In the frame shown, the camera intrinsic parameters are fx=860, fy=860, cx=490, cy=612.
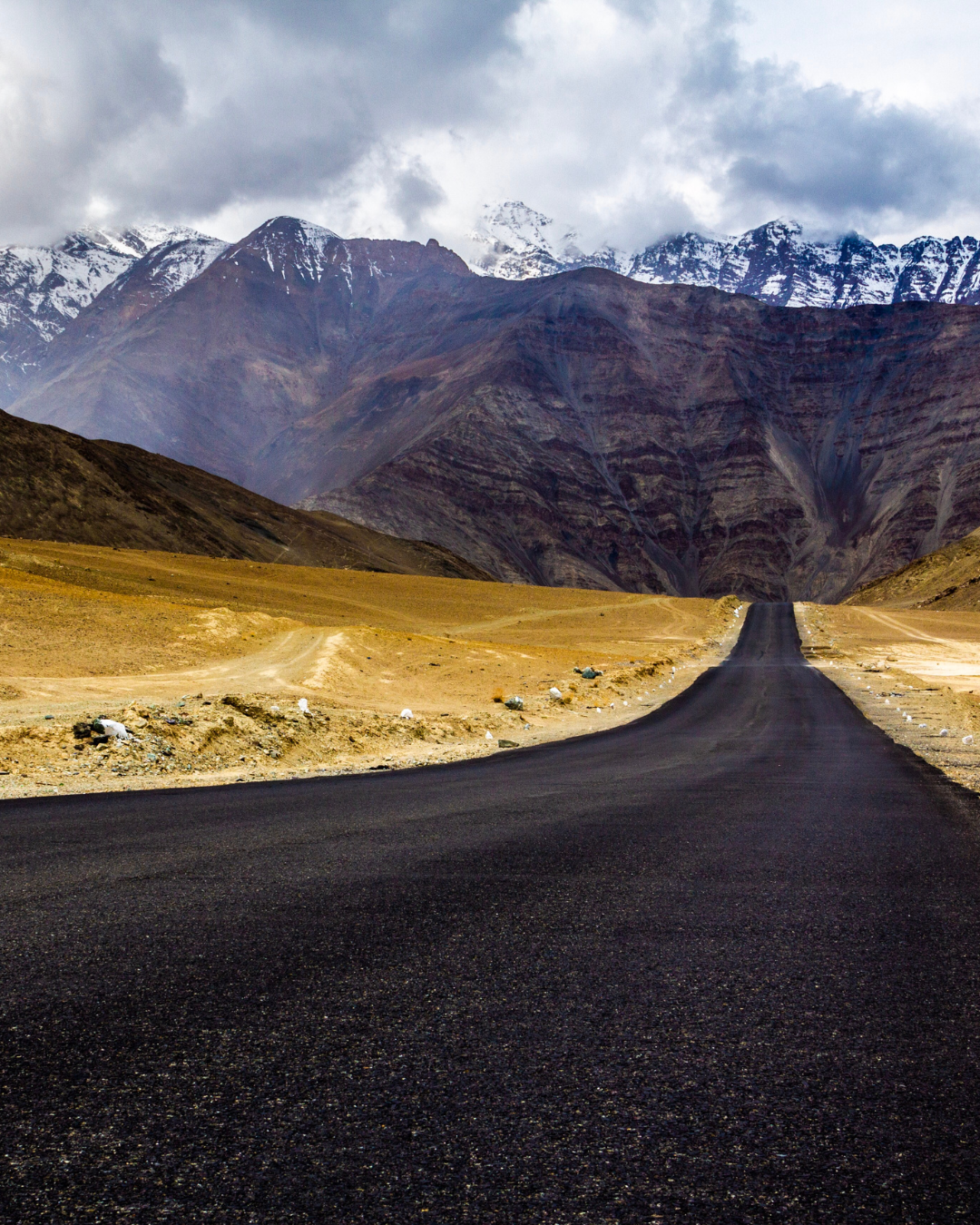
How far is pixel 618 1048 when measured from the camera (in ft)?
12.7

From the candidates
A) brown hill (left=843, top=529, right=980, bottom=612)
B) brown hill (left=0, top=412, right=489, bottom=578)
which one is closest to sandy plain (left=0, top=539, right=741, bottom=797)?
brown hill (left=0, top=412, right=489, bottom=578)

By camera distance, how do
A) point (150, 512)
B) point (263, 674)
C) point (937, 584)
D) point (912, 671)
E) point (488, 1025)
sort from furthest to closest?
point (937, 584) → point (150, 512) → point (912, 671) → point (263, 674) → point (488, 1025)

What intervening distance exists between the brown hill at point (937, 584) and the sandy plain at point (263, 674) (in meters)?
51.1

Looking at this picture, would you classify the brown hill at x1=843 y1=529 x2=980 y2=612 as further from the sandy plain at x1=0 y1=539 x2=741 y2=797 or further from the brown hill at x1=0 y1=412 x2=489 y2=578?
the brown hill at x1=0 y1=412 x2=489 y2=578

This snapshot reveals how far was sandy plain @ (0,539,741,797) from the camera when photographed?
54.4ft

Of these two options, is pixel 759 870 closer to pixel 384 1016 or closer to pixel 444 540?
pixel 384 1016

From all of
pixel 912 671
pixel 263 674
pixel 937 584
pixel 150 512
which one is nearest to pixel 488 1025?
pixel 263 674

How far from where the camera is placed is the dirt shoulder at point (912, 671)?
65.1 feet

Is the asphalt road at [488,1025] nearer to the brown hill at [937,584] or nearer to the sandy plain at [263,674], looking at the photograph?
the sandy plain at [263,674]

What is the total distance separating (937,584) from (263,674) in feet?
392

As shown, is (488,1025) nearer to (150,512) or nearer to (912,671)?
(912,671)

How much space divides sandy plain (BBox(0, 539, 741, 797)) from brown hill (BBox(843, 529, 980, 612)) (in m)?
51.1

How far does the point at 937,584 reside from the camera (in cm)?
12581

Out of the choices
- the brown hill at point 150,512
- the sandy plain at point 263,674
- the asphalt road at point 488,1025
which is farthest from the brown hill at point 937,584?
the asphalt road at point 488,1025
